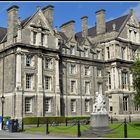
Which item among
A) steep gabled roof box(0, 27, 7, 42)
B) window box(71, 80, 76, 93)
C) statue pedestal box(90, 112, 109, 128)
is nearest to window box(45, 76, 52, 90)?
window box(71, 80, 76, 93)

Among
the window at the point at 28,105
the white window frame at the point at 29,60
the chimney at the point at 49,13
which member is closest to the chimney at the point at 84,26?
the chimney at the point at 49,13

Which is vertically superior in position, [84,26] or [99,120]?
[84,26]

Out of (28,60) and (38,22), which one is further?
(38,22)

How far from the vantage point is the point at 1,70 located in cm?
4953

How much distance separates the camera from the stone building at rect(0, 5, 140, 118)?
151 ft

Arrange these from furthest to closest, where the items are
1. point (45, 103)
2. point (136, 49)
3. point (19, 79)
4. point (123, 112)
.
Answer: point (136, 49)
point (123, 112)
point (45, 103)
point (19, 79)

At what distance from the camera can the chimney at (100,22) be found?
62425 millimetres

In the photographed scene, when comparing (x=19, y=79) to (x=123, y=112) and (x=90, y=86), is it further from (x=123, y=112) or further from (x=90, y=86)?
(x=123, y=112)

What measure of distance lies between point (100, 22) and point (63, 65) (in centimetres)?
1486

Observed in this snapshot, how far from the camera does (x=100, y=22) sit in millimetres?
62969

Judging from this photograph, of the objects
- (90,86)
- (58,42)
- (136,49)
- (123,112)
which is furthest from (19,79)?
(136,49)

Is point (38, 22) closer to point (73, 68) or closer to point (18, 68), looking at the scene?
point (18, 68)

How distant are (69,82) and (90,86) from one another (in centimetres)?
514

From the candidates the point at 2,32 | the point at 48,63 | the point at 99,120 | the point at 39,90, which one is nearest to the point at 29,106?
the point at 39,90
